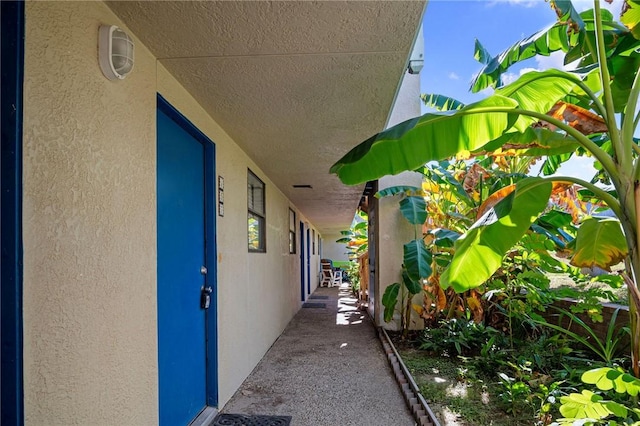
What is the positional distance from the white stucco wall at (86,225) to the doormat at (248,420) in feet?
3.69

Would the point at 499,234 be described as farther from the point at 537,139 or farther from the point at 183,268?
the point at 183,268

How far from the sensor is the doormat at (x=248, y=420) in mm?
2922

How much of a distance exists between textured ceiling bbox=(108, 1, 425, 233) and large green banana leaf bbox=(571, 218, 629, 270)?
1.66 m

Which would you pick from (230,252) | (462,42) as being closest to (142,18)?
(230,252)

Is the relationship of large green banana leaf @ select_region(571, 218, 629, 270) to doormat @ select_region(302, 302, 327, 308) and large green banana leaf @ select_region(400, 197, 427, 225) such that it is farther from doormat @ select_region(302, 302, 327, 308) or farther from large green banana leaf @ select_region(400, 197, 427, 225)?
doormat @ select_region(302, 302, 327, 308)

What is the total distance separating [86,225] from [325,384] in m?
3.16

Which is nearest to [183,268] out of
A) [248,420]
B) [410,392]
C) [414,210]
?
[248,420]

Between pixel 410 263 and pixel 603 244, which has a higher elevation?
pixel 603 244

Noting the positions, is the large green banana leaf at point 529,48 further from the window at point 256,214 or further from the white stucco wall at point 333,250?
the white stucco wall at point 333,250

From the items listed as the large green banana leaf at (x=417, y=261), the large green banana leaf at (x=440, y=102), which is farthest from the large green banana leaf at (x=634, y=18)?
the large green banana leaf at (x=440, y=102)

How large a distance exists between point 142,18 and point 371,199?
5872 millimetres

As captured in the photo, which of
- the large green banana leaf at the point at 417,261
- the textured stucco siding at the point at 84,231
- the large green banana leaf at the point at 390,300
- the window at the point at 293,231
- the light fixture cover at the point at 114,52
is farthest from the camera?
the window at the point at 293,231

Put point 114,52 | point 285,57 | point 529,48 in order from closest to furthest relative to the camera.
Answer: point 114,52 < point 285,57 < point 529,48

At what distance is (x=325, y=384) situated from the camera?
12.7 ft
